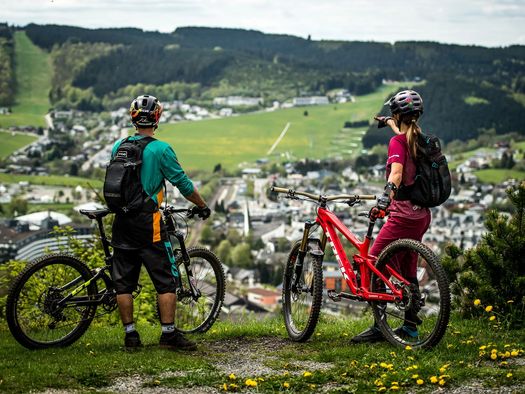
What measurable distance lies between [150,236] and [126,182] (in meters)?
0.55

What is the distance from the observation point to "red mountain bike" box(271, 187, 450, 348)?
7758mm

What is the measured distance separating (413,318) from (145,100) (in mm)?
3239

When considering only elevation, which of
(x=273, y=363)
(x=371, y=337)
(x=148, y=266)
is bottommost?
(x=273, y=363)

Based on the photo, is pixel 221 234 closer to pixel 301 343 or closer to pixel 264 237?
pixel 264 237

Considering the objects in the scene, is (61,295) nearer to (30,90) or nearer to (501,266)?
(501,266)

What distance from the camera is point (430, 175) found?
26.2 feet

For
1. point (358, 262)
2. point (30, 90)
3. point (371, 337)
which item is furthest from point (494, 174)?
point (358, 262)

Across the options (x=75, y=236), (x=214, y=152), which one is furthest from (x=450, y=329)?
(x=214, y=152)

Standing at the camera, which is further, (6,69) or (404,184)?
(6,69)

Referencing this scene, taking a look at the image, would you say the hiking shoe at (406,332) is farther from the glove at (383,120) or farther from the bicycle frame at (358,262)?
the glove at (383,120)

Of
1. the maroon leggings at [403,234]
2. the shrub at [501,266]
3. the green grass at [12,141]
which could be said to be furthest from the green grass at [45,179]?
the maroon leggings at [403,234]

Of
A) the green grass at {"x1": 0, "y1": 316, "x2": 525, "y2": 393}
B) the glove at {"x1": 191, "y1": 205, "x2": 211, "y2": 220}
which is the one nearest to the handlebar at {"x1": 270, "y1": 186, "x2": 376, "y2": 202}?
the glove at {"x1": 191, "y1": 205, "x2": 211, "y2": 220}

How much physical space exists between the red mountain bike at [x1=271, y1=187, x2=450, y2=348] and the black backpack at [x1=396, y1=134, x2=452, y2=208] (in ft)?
1.54

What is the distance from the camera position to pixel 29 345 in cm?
822
